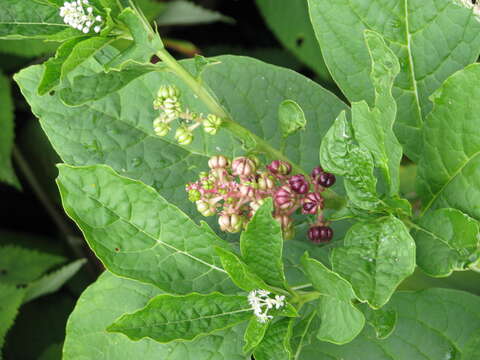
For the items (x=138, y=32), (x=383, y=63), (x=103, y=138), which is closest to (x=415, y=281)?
(x=383, y=63)

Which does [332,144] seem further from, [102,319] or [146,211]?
[102,319]

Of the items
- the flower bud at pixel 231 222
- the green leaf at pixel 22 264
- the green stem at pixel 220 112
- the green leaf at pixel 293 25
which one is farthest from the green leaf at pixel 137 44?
the green leaf at pixel 293 25

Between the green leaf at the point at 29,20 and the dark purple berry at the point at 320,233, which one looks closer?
the green leaf at the point at 29,20

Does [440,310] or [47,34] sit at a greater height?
[47,34]

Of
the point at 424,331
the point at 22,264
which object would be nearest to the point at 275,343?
the point at 424,331

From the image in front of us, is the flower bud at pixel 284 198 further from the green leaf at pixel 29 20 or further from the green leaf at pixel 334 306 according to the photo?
the green leaf at pixel 29 20

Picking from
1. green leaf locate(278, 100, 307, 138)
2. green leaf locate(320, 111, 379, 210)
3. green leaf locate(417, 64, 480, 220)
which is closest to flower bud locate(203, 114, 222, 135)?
green leaf locate(278, 100, 307, 138)
